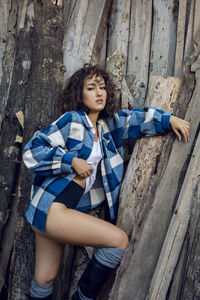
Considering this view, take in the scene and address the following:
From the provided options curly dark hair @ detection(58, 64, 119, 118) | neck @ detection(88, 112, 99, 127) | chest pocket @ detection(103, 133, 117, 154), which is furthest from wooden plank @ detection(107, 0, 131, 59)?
chest pocket @ detection(103, 133, 117, 154)

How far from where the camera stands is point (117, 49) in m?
3.35

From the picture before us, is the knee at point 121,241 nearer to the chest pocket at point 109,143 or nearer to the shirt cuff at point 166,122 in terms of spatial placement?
the chest pocket at point 109,143

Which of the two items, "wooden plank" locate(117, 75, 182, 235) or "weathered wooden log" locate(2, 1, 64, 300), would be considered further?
"weathered wooden log" locate(2, 1, 64, 300)

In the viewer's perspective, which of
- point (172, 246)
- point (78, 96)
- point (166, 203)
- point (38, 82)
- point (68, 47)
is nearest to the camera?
point (172, 246)

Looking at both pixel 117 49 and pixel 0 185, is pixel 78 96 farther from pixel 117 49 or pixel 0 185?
pixel 0 185

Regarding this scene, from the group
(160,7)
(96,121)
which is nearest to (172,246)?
(96,121)

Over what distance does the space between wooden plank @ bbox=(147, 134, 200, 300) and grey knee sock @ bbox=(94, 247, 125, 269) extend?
0.93 ft

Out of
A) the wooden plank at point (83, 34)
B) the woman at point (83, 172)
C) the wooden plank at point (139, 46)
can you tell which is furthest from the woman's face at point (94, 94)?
the wooden plank at point (139, 46)

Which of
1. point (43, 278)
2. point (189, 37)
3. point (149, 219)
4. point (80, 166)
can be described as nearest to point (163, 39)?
point (189, 37)

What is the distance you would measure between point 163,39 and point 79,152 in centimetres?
159

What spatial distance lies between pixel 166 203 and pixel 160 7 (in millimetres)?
2068

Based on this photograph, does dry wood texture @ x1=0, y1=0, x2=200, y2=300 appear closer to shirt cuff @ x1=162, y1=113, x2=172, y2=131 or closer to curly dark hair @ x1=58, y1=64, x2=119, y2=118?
shirt cuff @ x1=162, y1=113, x2=172, y2=131

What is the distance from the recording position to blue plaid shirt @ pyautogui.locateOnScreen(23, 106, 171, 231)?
2408 millimetres

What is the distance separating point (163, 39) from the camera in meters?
3.30
